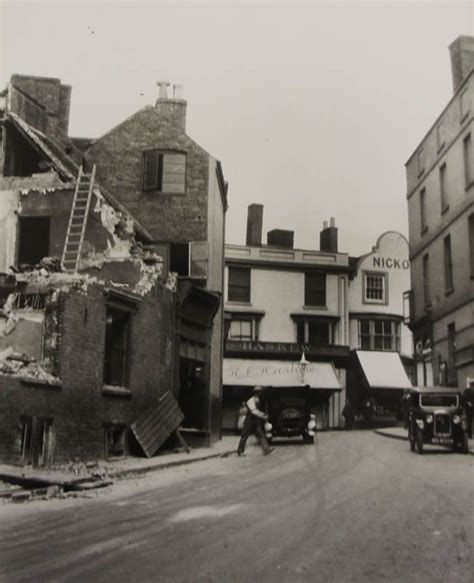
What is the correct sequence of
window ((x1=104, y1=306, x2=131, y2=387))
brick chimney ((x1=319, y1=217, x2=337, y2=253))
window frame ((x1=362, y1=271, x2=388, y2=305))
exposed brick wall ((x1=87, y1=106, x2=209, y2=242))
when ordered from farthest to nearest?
1. brick chimney ((x1=319, y1=217, x2=337, y2=253))
2. window frame ((x1=362, y1=271, x2=388, y2=305))
3. exposed brick wall ((x1=87, y1=106, x2=209, y2=242))
4. window ((x1=104, y1=306, x2=131, y2=387))

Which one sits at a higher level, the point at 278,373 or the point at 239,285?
the point at 239,285

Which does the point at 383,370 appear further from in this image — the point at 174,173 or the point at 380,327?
the point at 174,173

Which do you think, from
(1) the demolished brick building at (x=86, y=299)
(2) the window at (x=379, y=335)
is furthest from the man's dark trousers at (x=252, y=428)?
(2) the window at (x=379, y=335)

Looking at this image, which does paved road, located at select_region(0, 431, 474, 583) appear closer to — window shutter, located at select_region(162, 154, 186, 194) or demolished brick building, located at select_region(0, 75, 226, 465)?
demolished brick building, located at select_region(0, 75, 226, 465)

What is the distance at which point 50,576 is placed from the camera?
578 centimetres

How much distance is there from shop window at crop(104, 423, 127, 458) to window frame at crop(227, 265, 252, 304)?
23.5 metres

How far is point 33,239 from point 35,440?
8.14 meters

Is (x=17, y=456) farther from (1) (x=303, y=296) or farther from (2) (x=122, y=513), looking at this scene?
(1) (x=303, y=296)

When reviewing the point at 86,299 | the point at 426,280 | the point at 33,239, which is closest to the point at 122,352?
the point at 86,299

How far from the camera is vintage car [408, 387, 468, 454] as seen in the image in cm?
1855

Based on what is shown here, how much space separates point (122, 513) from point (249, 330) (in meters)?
32.0

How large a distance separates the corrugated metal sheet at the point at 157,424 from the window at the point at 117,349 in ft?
3.68

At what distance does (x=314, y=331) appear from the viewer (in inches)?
1633

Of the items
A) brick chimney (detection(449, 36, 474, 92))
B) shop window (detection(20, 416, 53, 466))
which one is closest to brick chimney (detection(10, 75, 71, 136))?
shop window (detection(20, 416, 53, 466))
